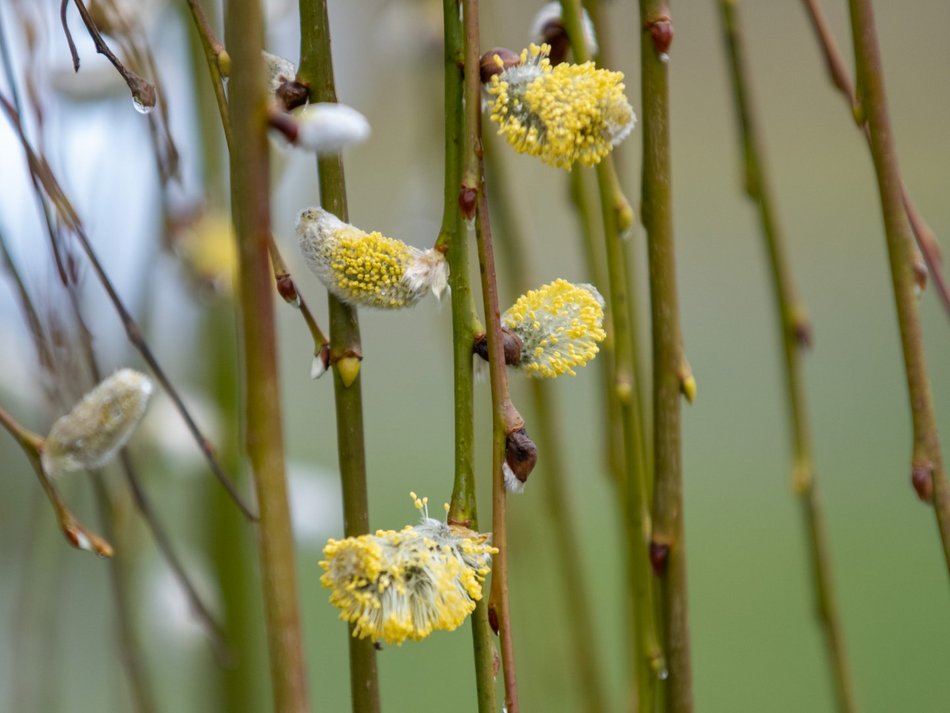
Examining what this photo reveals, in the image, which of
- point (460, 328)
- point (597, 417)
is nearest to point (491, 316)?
point (460, 328)

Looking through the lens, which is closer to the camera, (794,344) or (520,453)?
(520,453)

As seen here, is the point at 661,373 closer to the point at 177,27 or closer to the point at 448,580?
the point at 448,580

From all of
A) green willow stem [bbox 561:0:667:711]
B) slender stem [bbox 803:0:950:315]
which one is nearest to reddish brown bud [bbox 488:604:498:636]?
green willow stem [bbox 561:0:667:711]

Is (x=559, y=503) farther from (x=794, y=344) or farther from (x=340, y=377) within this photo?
(x=340, y=377)

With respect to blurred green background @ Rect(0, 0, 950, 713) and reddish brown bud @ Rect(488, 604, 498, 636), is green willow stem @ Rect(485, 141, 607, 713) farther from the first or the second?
reddish brown bud @ Rect(488, 604, 498, 636)

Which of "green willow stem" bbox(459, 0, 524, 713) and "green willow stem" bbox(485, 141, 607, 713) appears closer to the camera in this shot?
"green willow stem" bbox(459, 0, 524, 713)

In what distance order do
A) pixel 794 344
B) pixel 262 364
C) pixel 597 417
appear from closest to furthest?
pixel 262 364, pixel 794 344, pixel 597 417

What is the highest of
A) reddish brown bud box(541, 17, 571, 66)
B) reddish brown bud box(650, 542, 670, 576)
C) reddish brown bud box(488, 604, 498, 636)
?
reddish brown bud box(541, 17, 571, 66)
